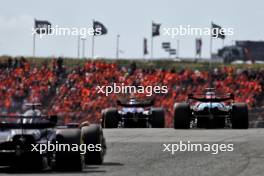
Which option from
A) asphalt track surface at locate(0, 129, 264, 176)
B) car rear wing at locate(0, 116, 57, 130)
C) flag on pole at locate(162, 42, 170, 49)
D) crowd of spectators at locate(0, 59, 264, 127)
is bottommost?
asphalt track surface at locate(0, 129, 264, 176)

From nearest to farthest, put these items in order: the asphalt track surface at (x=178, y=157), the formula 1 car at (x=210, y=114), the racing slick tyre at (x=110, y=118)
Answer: the asphalt track surface at (x=178, y=157) < the formula 1 car at (x=210, y=114) < the racing slick tyre at (x=110, y=118)

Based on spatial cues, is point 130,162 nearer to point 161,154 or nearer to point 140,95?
point 161,154

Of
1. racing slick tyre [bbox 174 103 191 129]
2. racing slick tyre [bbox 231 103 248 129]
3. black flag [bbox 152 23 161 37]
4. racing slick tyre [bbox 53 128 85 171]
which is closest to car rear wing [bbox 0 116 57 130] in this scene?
racing slick tyre [bbox 53 128 85 171]

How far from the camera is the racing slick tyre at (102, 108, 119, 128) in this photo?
1362 inches

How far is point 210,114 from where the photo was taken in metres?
33.4

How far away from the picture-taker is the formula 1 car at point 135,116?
34.8 m

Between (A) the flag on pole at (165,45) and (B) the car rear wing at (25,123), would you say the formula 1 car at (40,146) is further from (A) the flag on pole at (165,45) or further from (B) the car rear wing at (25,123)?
(A) the flag on pole at (165,45)

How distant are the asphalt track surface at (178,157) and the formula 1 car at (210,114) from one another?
8.61 ft

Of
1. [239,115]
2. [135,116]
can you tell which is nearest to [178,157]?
[239,115]

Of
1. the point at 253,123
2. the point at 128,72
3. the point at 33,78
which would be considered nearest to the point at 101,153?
the point at 253,123

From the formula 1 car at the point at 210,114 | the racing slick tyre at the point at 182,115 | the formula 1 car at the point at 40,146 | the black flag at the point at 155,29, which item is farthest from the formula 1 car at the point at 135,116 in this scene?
the black flag at the point at 155,29

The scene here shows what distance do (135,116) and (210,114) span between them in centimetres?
335

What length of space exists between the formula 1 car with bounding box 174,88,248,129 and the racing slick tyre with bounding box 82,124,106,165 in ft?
44.9

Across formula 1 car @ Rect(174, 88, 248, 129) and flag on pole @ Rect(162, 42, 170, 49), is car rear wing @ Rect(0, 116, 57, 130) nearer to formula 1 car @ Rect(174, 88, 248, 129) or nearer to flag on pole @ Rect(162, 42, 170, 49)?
formula 1 car @ Rect(174, 88, 248, 129)
